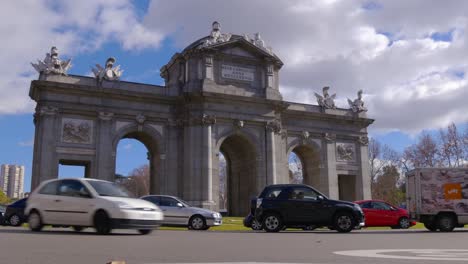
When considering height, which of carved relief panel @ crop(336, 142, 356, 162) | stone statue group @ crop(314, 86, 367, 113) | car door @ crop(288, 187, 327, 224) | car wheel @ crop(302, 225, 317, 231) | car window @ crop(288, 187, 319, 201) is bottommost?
car wheel @ crop(302, 225, 317, 231)

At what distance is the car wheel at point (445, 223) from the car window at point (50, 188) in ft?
49.7

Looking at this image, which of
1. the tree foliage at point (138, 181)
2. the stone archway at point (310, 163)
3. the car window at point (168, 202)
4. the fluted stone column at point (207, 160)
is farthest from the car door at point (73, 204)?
the tree foliage at point (138, 181)

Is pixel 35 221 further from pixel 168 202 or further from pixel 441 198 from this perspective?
pixel 441 198

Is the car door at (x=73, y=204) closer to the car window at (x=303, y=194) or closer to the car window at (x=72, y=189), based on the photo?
the car window at (x=72, y=189)

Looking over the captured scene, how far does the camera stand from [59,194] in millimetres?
14516

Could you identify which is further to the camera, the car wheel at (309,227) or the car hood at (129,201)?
the car wheel at (309,227)

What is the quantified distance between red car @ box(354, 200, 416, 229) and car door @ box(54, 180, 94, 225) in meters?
14.3

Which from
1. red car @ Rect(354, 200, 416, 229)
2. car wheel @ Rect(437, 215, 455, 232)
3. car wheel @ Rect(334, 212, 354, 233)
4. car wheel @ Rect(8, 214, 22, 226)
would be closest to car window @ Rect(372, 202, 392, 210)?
red car @ Rect(354, 200, 416, 229)

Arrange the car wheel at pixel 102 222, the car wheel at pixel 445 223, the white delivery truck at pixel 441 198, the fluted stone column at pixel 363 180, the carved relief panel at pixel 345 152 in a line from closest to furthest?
1. the car wheel at pixel 102 222
2. the car wheel at pixel 445 223
3. the white delivery truck at pixel 441 198
4. the carved relief panel at pixel 345 152
5. the fluted stone column at pixel 363 180

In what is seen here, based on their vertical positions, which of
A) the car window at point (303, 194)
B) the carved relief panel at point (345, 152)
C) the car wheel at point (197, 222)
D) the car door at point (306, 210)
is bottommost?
the car wheel at point (197, 222)

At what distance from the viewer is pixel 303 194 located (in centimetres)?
1889

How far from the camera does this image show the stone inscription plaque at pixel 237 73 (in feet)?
128

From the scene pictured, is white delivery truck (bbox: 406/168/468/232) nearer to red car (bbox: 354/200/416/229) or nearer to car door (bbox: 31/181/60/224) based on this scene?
red car (bbox: 354/200/416/229)

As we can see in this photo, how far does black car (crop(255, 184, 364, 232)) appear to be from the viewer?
1855cm
